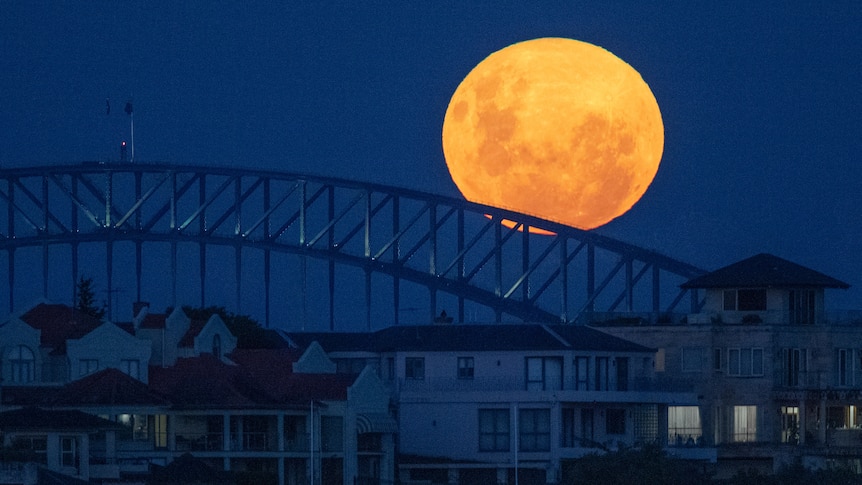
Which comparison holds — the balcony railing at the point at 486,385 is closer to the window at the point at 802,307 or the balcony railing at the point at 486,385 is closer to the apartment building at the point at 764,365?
the apartment building at the point at 764,365

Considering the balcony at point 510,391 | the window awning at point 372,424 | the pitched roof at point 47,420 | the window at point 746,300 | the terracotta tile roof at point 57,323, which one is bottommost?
the window awning at point 372,424

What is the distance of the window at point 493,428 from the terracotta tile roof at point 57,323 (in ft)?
60.0

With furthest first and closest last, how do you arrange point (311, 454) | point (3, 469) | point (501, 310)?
point (501, 310) → point (311, 454) → point (3, 469)

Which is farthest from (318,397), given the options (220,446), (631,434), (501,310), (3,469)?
(501,310)

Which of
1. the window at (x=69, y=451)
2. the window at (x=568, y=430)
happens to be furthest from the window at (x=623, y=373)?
the window at (x=69, y=451)

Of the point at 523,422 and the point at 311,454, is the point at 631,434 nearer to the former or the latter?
the point at 523,422

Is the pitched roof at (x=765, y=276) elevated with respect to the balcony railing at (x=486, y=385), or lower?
elevated

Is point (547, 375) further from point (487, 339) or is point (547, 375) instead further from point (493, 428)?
point (487, 339)

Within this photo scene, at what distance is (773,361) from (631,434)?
9150 mm

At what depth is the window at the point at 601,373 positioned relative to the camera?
125 meters

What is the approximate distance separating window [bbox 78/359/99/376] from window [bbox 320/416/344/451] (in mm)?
10117

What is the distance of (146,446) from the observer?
113125mm

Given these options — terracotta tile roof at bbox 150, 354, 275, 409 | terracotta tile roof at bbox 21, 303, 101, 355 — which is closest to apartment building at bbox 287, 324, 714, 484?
terracotta tile roof at bbox 150, 354, 275, 409

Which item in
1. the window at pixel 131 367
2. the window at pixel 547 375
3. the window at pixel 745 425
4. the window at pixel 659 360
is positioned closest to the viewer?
the window at pixel 131 367
